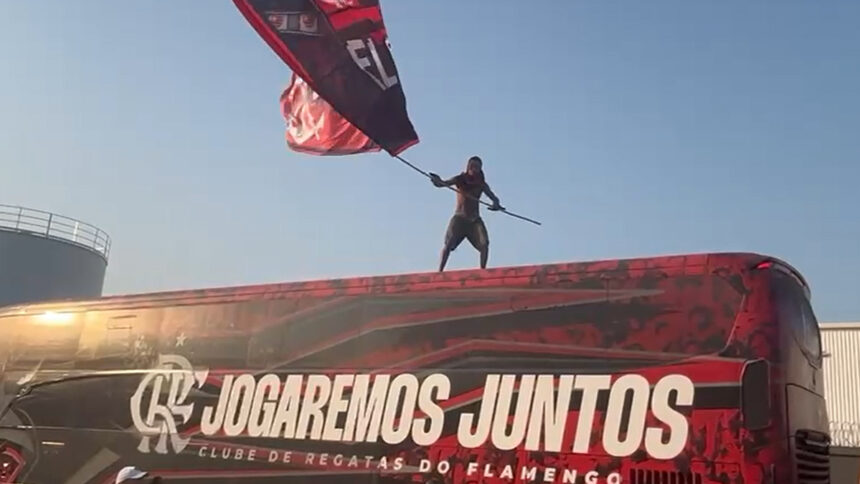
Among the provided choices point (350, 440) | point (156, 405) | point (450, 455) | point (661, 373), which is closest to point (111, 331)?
point (156, 405)

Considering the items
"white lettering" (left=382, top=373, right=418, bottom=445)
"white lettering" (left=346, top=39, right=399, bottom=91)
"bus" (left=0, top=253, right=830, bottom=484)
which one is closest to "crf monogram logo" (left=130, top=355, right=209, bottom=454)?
"bus" (left=0, top=253, right=830, bottom=484)

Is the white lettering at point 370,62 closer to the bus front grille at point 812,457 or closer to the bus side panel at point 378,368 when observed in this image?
the bus side panel at point 378,368

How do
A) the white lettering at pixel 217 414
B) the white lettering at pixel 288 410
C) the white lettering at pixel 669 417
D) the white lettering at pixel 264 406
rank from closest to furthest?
1. the white lettering at pixel 669 417
2. the white lettering at pixel 288 410
3. the white lettering at pixel 264 406
4. the white lettering at pixel 217 414

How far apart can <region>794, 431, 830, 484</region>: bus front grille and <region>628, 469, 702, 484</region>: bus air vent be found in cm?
71

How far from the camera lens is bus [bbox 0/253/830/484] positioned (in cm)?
592

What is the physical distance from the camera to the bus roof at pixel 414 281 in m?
6.27

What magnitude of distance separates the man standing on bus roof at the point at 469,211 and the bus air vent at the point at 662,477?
4424 mm

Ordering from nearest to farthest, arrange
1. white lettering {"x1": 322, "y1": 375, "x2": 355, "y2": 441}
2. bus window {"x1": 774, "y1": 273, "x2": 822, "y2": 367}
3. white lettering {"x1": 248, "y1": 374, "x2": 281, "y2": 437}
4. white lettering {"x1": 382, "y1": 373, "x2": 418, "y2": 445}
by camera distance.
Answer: bus window {"x1": 774, "y1": 273, "x2": 822, "y2": 367} < white lettering {"x1": 382, "y1": 373, "x2": 418, "y2": 445} < white lettering {"x1": 322, "y1": 375, "x2": 355, "y2": 441} < white lettering {"x1": 248, "y1": 374, "x2": 281, "y2": 437}

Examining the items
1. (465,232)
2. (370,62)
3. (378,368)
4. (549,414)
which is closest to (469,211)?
(465,232)

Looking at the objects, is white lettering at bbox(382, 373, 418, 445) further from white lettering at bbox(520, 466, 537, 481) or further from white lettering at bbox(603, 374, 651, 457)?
white lettering at bbox(603, 374, 651, 457)

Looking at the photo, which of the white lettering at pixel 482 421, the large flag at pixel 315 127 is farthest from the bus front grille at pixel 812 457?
the large flag at pixel 315 127

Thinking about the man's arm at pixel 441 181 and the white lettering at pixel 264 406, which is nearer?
the white lettering at pixel 264 406

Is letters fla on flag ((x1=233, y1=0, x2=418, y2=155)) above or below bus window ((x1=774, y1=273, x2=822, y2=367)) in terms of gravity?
above

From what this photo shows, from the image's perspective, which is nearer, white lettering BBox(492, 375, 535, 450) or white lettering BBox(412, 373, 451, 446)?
white lettering BBox(492, 375, 535, 450)
